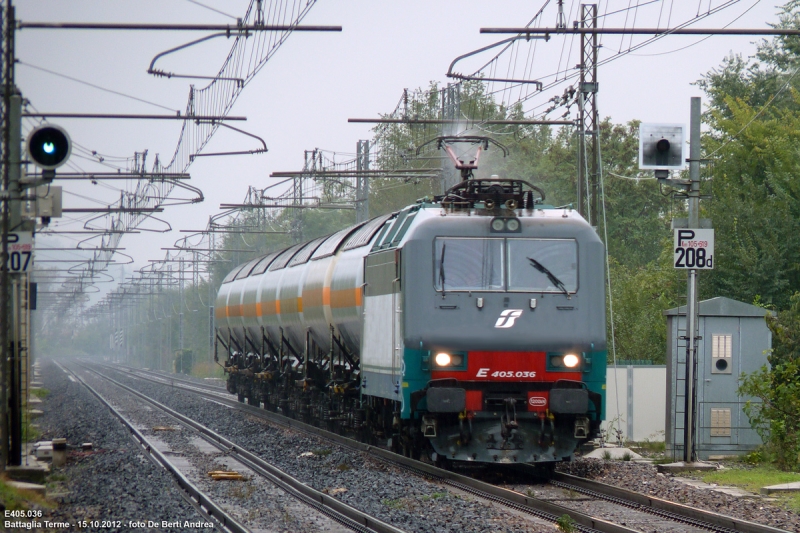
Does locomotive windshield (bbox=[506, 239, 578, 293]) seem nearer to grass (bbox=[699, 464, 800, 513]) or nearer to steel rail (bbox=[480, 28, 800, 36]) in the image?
grass (bbox=[699, 464, 800, 513])

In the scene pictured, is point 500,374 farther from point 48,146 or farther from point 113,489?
point 48,146

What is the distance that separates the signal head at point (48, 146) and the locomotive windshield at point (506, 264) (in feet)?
15.0

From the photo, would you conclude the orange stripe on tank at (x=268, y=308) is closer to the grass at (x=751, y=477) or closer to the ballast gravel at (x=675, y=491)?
the ballast gravel at (x=675, y=491)

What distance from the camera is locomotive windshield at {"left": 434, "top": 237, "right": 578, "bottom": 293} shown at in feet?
45.6

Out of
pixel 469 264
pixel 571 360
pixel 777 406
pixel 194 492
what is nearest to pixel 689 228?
pixel 777 406

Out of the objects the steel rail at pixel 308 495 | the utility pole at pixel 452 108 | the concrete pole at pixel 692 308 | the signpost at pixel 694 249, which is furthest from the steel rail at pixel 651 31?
the utility pole at pixel 452 108

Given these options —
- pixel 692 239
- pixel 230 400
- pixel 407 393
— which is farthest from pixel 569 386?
pixel 230 400

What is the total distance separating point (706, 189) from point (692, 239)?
1312 cm

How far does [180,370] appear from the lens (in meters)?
75.8

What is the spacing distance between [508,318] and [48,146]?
19.2ft

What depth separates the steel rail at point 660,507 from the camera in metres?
9.96

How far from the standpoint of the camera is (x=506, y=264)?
14008mm

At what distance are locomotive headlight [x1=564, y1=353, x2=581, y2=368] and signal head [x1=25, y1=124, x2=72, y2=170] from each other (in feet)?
21.2

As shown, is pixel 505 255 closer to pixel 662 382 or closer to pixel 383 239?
pixel 383 239
